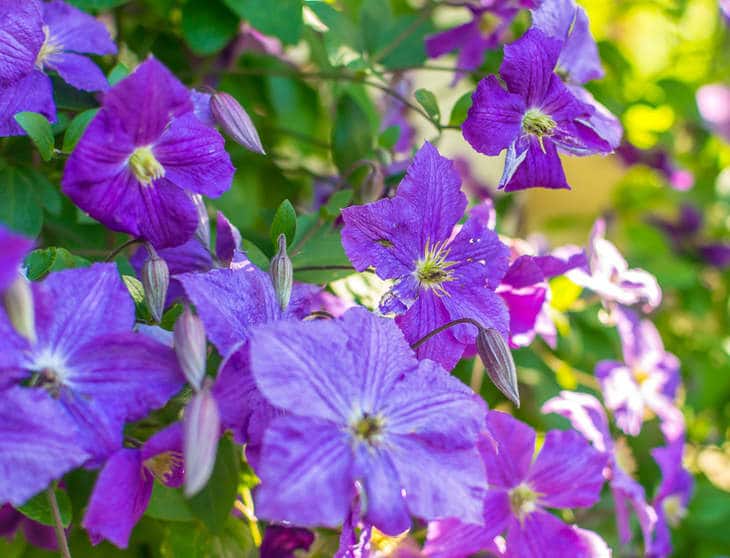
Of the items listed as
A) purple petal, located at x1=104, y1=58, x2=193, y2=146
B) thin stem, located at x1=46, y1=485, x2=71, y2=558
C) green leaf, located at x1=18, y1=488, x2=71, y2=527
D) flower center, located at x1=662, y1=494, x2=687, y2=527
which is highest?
purple petal, located at x1=104, y1=58, x2=193, y2=146

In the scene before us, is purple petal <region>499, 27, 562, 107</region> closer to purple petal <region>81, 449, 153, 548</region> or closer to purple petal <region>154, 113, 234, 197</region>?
purple petal <region>154, 113, 234, 197</region>

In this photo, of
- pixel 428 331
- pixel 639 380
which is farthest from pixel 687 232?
pixel 428 331

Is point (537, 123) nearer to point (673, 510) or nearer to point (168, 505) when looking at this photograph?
point (168, 505)

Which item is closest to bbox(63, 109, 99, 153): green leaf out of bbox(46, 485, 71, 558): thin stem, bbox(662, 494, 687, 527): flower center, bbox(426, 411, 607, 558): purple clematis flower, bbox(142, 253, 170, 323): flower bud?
bbox(142, 253, 170, 323): flower bud

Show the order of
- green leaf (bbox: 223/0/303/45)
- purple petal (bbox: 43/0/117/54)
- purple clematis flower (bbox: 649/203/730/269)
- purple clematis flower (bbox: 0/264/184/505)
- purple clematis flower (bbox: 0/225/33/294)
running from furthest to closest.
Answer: purple clematis flower (bbox: 649/203/730/269)
green leaf (bbox: 223/0/303/45)
purple petal (bbox: 43/0/117/54)
purple clematis flower (bbox: 0/264/184/505)
purple clematis flower (bbox: 0/225/33/294)

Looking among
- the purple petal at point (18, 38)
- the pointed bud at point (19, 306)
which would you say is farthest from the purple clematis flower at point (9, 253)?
the purple petal at point (18, 38)

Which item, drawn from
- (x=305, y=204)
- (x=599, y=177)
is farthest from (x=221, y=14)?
(x=599, y=177)

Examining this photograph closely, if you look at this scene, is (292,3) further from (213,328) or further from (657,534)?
(657,534)
